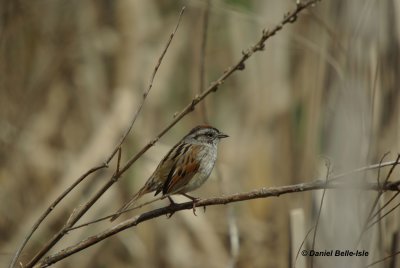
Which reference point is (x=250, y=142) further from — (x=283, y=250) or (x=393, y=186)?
(x=393, y=186)

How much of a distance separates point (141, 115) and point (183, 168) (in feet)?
6.57

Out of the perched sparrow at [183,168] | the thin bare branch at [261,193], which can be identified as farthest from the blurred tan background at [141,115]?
the thin bare branch at [261,193]

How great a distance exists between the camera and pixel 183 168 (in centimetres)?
308

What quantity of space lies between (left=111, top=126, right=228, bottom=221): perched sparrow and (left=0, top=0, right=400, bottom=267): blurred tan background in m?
1.17

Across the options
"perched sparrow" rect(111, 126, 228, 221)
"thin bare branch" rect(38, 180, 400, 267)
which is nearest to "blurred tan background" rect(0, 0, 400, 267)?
"perched sparrow" rect(111, 126, 228, 221)

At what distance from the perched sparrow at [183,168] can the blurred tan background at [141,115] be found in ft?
3.84

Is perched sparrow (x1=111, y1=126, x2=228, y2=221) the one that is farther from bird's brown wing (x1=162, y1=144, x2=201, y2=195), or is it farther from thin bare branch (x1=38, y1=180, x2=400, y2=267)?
thin bare branch (x1=38, y1=180, x2=400, y2=267)

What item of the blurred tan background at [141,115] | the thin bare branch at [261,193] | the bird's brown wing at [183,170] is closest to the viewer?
the thin bare branch at [261,193]

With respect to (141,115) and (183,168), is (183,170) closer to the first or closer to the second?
(183,168)

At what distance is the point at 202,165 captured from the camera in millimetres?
3160

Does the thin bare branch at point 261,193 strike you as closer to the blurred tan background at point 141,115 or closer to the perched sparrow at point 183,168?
the perched sparrow at point 183,168

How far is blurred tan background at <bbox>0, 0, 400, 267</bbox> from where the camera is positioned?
4.80 meters

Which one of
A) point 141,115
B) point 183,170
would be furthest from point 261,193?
point 141,115

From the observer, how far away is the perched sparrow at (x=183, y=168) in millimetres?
3021
